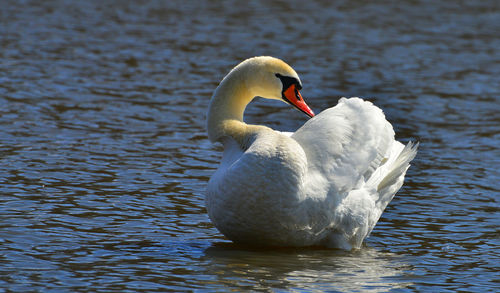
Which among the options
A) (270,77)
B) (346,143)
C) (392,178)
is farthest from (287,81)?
(392,178)

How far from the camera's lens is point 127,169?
992 centimetres

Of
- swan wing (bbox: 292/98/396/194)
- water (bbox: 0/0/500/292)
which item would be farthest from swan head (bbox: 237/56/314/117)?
water (bbox: 0/0/500/292)

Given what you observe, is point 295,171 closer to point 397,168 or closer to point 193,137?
Result: point 397,168

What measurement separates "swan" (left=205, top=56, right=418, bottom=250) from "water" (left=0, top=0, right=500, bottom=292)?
24 cm

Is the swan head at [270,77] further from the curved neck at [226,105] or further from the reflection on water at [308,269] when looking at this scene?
the reflection on water at [308,269]

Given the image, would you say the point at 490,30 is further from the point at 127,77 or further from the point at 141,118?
the point at 141,118

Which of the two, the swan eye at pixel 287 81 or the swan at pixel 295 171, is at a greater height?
the swan eye at pixel 287 81

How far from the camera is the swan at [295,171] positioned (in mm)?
7090

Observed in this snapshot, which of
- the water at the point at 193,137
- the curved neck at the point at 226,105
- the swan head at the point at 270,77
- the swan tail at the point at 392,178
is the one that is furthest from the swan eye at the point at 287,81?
the water at the point at 193,137

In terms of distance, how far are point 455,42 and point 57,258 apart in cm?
1480

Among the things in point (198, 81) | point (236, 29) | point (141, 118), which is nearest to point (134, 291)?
point (141, 118)

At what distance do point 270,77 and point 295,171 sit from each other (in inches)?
46.2

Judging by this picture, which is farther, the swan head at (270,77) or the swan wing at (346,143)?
the swan head at (270,77)

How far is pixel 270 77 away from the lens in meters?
7.96
